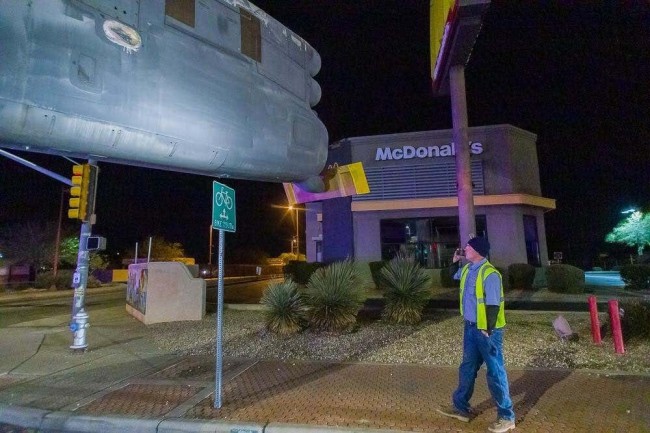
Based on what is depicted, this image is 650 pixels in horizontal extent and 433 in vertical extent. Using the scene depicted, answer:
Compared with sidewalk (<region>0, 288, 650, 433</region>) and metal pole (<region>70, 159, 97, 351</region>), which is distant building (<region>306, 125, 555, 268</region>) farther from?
sidewalk (<region>0, 288, 650, 433</region>)

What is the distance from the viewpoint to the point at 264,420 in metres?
4.41

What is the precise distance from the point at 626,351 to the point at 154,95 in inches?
313

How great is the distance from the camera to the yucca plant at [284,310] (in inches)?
346

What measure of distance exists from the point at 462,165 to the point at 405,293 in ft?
10.8

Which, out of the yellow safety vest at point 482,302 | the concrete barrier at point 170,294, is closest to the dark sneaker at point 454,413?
the yellow safety vest at point 482,302

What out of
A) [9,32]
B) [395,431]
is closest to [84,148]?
[9,32]

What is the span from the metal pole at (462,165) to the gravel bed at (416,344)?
226 cm

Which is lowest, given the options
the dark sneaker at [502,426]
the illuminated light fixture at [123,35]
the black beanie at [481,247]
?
the dark sneaker at [502,426]

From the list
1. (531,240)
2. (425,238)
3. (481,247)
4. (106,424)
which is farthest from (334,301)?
(531,240)

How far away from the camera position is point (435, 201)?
68.9 ft

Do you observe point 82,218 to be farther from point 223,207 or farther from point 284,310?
point 223,207

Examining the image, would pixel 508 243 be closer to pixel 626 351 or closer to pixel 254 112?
pixel 626 351

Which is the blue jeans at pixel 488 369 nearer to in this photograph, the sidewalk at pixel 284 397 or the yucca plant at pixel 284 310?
the sidewalk at pixel 284 397

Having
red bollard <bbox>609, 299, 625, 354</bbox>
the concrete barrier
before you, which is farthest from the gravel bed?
the concrete barrier
